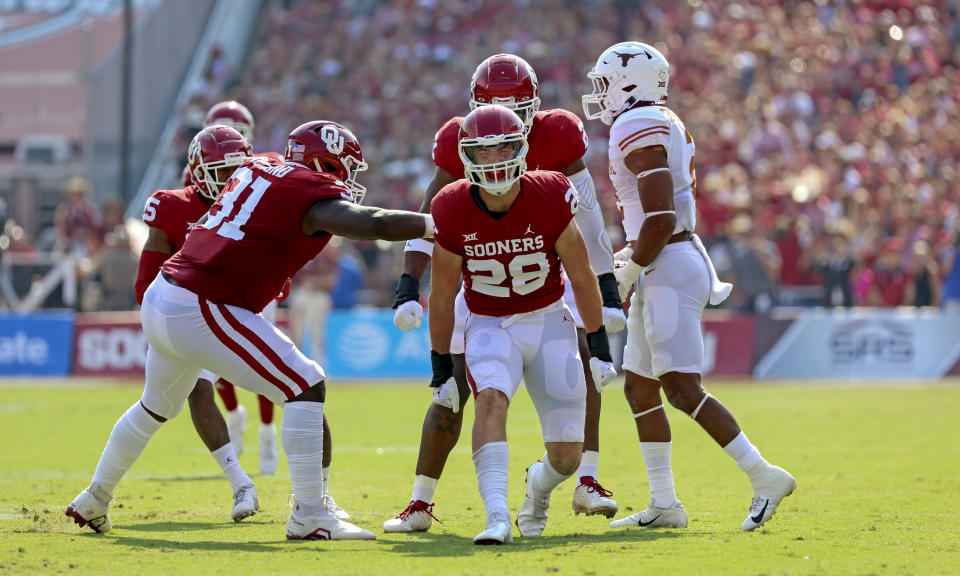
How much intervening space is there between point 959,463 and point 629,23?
49.6ft

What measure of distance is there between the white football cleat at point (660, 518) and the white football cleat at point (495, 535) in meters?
0.91

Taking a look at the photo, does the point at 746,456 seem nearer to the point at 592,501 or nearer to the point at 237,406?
the point at 592,501

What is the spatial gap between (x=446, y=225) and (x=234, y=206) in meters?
0.94

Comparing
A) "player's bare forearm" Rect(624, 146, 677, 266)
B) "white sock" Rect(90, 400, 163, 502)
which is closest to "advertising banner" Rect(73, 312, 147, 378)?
"white sock" Rect(90, 400, 163, 502)

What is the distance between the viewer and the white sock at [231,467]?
6.94 metres

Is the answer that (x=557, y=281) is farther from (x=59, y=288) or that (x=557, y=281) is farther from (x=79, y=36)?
(x=79, y=36)

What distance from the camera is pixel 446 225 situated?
19.6 ft

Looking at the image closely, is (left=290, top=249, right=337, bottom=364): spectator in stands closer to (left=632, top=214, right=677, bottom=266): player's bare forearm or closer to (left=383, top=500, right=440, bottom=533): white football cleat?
(left=383, top=500, right=440, bottom=533): white football cleat

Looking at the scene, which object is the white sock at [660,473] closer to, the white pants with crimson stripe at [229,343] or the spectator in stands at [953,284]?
the white pants with crimson stripe at [229,343]

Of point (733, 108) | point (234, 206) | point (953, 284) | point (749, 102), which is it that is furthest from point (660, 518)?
point (749, 102)

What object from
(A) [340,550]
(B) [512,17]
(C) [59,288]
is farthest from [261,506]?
(B) [512,17]

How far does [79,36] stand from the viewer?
856 inches

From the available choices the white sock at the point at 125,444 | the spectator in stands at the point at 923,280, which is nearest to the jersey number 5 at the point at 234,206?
the white sock at the point at 125,444

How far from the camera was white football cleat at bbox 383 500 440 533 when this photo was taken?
252 inches
